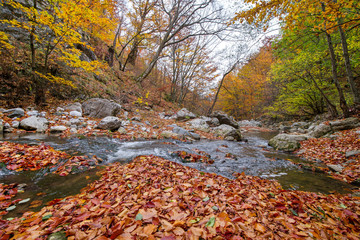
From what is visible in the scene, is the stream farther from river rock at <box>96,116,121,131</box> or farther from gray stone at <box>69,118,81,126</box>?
gray stone at <box>69,118,81,126</box>

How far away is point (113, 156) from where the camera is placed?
11.9 ft

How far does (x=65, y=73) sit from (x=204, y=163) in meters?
8.48

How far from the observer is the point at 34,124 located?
4.48m

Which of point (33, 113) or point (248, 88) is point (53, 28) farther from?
point (248, 88)

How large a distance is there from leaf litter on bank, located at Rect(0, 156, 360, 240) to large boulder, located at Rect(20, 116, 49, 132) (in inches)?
159

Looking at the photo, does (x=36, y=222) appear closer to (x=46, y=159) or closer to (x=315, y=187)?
(x=46, y=159)

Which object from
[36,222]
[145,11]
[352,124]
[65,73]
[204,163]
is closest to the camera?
[36,222]

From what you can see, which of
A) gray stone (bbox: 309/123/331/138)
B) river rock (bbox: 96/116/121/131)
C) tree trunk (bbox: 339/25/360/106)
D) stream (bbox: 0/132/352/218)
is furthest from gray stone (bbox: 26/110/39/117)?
tree trunk (bbox: 339/25/360/106)

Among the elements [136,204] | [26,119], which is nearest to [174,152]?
[136,204]

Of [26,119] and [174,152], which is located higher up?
[26,119]

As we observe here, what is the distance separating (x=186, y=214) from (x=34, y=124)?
18.9 ft

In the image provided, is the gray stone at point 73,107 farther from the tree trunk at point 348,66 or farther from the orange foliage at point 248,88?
the orange foliage at point 248,88

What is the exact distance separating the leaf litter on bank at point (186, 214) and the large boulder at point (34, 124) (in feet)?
13.3

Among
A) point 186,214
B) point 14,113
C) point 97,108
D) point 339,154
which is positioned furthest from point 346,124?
point 14,113
